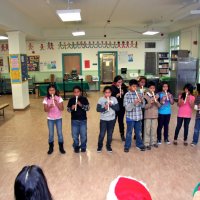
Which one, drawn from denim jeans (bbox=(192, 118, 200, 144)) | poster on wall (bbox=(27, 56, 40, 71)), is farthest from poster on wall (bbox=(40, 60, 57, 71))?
denim jeans (bbox=(192, 118, 200, 144))

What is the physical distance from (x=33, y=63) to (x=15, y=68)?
4698mm

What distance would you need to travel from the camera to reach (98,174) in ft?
12.2

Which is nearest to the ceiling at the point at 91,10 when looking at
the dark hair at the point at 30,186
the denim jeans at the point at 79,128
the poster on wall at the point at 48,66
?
the poster on wall at the point at 48,66

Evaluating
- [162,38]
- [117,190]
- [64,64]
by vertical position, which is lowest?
[117,190]

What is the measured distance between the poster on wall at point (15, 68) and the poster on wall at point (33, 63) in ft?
15.3

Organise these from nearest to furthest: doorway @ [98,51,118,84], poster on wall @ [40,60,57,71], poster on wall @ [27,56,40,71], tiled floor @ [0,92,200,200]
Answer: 1. tiled floor @ [0,92,200,200]
2. poster on wall @ [27,56,40,71]
3. poster on wall @ [40,60,57,71]
4. doorway @ [98,51,118,84]

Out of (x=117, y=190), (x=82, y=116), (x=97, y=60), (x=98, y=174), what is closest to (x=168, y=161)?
(x=98, y=174)

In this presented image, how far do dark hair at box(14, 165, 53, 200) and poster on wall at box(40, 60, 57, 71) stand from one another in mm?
11927

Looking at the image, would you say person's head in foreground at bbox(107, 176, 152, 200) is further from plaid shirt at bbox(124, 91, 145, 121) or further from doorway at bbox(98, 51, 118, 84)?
doorway at bbox(98, 51, 118, 84)

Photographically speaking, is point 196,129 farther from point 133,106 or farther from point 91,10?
point 91,10

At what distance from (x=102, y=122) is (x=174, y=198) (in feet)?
5.91

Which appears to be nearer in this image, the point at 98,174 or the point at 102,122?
the point at 98,174

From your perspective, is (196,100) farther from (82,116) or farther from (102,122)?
(82,116)

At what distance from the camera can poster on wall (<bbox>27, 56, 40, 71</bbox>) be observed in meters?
12.6
